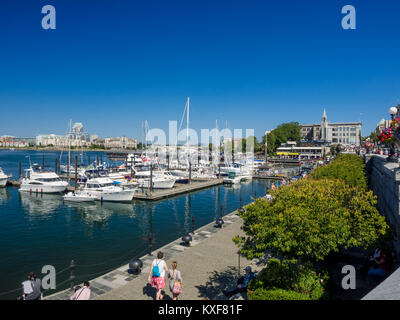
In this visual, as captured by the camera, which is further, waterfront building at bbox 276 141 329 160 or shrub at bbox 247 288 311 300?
waterfront building at bbox 276 141 329 160

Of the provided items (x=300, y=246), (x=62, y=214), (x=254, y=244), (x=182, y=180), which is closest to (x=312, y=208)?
(x=300, y=246)

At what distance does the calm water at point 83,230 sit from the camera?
21344mm

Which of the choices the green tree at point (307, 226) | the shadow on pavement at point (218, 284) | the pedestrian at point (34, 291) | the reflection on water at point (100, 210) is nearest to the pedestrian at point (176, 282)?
the shadow on pavement at point (218, 284)

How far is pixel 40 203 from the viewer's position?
44688mm

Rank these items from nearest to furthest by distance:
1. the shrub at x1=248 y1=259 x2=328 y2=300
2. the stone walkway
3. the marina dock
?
the shrub at x1=248 y1=259 x2=328 y2=300
the stone walkway
the marina dock

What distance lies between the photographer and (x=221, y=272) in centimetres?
1536

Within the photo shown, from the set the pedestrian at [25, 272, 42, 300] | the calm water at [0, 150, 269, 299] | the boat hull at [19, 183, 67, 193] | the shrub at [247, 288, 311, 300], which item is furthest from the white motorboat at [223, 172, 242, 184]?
the pedestrian at [25, 272, 42, 300]

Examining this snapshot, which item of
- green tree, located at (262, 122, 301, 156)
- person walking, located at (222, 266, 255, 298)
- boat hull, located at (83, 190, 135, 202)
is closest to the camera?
person walking, located at (222, 266, 255, 298)

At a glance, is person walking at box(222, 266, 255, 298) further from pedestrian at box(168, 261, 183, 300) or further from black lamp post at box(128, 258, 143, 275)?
black lamp post at box(128, 258, 143, 275)

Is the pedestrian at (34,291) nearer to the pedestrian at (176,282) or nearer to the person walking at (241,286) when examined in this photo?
the pedestrian at (176,282)

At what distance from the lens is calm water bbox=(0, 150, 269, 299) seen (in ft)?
70.0

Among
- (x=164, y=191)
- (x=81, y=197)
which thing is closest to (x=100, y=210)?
(x=81, y=197)

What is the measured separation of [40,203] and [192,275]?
39.2 metres

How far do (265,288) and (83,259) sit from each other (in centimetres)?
1686
